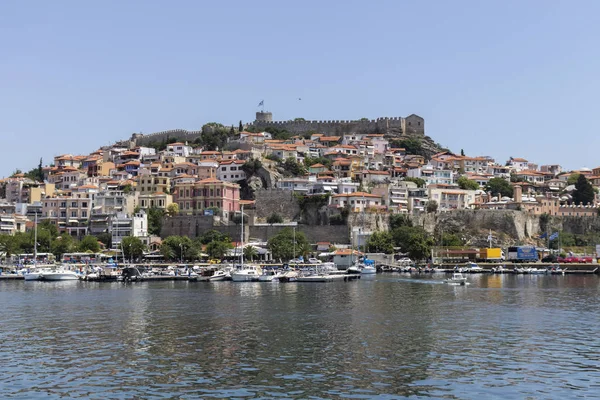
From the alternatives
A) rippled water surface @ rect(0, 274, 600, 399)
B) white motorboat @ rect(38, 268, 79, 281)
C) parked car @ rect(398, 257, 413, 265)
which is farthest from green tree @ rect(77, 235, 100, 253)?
rippled water surface @ rect(0, 274, 600, 399)

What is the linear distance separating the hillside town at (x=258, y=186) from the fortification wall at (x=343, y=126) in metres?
1.60

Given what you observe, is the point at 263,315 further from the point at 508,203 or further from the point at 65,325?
the point at 508,203

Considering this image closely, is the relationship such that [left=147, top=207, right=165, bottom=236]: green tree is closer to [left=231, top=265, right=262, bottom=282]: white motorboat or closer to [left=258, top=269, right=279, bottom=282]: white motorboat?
[left=231, top=265, right=262, bottom=282]: white motorboat

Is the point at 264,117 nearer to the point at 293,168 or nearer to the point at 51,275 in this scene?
the point at 293,168

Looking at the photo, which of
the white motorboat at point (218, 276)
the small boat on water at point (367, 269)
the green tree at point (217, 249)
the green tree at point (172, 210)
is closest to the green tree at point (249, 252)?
the green tree at point (217, 249)

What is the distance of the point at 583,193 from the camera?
87.4 meters

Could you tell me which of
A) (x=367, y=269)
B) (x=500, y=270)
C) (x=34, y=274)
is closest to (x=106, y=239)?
(x=34, y=274)

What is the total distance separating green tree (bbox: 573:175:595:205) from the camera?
286ft

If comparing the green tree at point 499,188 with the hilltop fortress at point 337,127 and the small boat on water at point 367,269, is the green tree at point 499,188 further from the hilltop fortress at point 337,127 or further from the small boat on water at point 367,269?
the small boat on water at point 367,269

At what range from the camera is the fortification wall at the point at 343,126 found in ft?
339

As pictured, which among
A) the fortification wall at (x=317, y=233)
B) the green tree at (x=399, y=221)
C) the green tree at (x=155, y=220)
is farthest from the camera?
the green tree at (x=155, y=220)

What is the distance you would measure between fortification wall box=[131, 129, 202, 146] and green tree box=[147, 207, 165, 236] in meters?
26.7

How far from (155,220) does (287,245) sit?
15.4 metres

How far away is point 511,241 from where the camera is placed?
240ft
